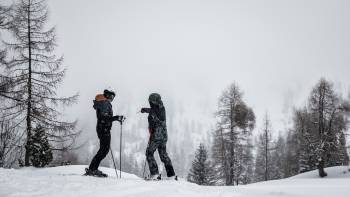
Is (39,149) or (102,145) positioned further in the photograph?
(39,149)

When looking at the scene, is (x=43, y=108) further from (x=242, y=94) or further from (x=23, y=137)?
(x=242, y=94)

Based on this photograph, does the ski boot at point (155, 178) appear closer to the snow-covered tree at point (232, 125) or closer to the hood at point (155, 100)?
the hood at point (155, 100)

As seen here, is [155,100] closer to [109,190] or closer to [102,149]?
[102,149]

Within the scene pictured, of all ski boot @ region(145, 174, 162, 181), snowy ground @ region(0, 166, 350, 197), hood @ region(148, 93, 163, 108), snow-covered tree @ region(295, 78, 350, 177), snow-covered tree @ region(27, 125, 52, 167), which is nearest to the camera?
snowy ground @ region(0, 166, 350, 197)

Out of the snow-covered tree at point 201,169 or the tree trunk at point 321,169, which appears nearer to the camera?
the tree trunk at point 321,169

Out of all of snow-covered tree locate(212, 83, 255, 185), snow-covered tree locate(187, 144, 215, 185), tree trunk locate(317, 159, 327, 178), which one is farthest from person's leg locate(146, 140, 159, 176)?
tree trunk locate(317, 159, 327, 178)

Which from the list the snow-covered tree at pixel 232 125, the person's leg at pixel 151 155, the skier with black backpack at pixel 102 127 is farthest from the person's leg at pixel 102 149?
the snow-covered tree at pixel 232 125

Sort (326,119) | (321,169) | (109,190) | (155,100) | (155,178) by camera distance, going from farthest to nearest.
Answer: (326,119) < (321,169) < (155,100) < (155,178) < (109,190)

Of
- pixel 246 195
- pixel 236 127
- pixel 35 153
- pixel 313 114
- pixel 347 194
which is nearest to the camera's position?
pixel 347 194

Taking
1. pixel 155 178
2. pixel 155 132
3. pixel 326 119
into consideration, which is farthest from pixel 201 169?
pixel 155 178

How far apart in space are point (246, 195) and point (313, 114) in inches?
1174

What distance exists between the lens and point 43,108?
63.2 ft

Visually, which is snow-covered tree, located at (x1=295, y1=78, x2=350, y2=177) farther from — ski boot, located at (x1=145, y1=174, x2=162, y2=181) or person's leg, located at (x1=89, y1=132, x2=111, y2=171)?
person's leg, located at (x1=89, y1=132, x2=111, y2=171)

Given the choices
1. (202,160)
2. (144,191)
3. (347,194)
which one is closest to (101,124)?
(144,191)
